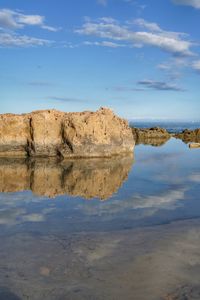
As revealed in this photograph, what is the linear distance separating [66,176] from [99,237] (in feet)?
27.3

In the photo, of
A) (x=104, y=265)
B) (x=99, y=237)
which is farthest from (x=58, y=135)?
(x=104, y=265)

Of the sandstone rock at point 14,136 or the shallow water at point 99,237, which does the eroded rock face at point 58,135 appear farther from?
the shallow water at point 99,237

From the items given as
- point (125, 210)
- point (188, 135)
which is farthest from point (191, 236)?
point (188, 135)

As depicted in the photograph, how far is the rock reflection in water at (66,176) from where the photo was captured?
13930 millimetres

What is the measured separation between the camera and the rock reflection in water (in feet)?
45.7

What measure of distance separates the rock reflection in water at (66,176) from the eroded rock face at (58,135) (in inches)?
59.9

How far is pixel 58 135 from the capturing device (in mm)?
24312

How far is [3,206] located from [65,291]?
5.94 metres

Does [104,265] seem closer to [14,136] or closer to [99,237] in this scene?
[99,237]

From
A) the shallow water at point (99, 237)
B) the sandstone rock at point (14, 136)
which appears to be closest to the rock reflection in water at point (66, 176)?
the shallow water at point (99, 237)

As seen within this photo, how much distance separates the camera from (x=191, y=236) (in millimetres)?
8688

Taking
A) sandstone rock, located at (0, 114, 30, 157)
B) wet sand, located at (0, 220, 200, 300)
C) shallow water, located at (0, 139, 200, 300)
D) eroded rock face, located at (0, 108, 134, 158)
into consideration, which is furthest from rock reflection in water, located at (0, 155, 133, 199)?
wet sand, located at (0, 220, 200, 300)

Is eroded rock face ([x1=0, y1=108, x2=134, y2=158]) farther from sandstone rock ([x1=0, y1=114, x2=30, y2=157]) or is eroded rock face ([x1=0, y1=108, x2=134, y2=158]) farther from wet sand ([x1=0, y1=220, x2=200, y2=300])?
wet sand ([x1=0, y1=220, x2=200, y2=300])

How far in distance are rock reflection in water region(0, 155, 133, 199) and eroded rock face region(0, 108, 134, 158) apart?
1.52 meters
